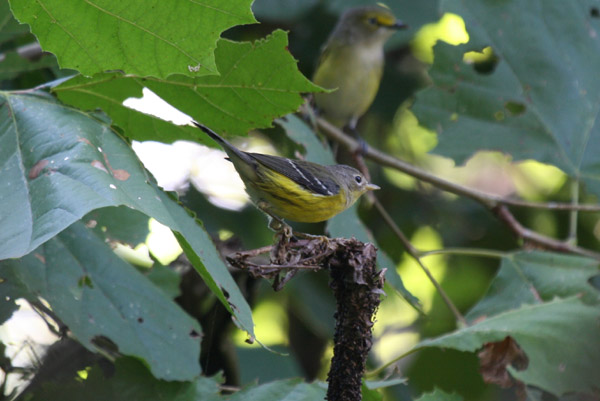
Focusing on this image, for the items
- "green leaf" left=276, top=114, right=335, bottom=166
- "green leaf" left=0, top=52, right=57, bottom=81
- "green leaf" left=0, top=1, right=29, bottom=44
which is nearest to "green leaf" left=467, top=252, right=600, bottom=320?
"green leaf" left=276, top=114, right=335, bottom=166

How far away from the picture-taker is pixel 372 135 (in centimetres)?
550

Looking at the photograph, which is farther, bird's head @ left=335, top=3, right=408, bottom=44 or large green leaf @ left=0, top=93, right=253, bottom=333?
bird's head @ left=335, top=3, right=408, bottom=44

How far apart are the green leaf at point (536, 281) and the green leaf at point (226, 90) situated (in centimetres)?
173

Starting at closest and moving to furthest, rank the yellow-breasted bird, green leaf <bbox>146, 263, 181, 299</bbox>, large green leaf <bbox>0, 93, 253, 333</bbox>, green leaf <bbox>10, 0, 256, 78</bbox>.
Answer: large green leaf <bbox>0, 93, 253, 333</bbox>
green leaf <bbox>10, 0, 256, 78</bbox>
green leaf <bbox>146, 263, 181, 299</bbox>
the yellow-breasted bird

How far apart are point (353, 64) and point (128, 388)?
13.3 feet

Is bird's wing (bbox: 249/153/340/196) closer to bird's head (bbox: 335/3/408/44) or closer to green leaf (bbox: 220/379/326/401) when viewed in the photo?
green leaf (bbox: 220/379/326/401)

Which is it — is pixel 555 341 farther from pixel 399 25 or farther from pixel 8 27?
pixel 399 25

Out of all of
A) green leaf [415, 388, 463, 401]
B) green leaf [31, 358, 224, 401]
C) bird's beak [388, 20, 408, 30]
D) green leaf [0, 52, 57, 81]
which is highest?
green leaf [0, 52, 57, 81]

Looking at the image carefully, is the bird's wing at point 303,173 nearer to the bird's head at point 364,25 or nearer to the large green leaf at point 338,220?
the large green leaf at point 338,220

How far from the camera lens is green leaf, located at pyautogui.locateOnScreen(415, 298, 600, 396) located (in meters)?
2.54

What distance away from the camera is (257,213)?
14.1 ft

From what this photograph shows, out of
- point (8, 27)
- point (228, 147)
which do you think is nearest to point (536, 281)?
point (228, 147)

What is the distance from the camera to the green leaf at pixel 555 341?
254 centimetres

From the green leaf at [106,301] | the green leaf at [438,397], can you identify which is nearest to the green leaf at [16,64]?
the green leaf at [106,301]
